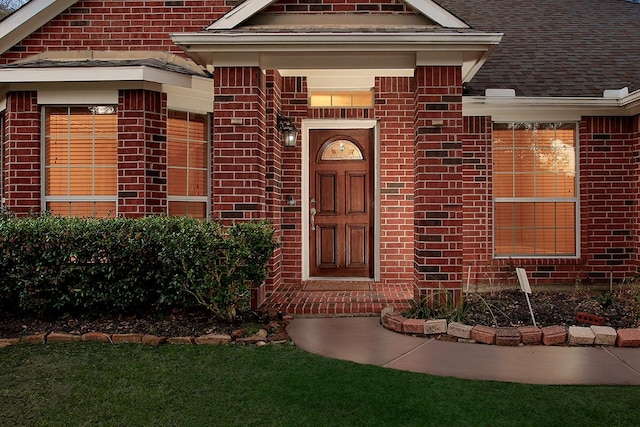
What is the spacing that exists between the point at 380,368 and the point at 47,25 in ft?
23.1

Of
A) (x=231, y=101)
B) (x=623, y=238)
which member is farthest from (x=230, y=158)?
(x=623, y=238)

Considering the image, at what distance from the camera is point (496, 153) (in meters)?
7.24

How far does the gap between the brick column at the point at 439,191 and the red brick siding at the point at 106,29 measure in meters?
4.08

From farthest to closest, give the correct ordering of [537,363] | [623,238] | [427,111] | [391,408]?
[623,238], [427,111], [537,363], [391,408]

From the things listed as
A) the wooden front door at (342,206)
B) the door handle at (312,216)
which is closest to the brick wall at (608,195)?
the wooden front door at (342,206)

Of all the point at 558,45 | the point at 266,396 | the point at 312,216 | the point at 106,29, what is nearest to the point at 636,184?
the point at 558,45

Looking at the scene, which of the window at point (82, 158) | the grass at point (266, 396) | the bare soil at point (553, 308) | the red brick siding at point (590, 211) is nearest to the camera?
the grass at point (266, 396)

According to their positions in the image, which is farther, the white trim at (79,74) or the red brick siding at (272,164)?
the red brick siding at (272,164)

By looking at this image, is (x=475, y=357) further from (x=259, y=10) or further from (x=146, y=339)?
(x=259, y=10)

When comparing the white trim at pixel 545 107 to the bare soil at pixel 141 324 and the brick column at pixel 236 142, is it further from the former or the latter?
the bare soil at pixel 141 324

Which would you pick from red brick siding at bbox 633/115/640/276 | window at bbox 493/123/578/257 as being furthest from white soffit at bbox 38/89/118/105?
red brick siding at bbox 633/115/640/276

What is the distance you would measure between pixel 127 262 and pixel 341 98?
13.6ft

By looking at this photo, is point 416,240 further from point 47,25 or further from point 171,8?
point 47,25

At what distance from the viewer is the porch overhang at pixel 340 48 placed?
538cm
